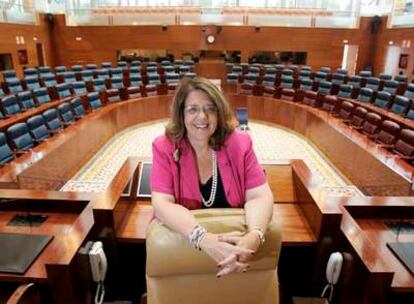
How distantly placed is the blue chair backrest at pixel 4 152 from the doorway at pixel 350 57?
11.6m

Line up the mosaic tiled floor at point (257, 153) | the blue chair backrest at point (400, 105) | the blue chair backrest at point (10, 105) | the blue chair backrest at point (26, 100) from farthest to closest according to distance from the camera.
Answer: the blue chair backrest at point (26, 100) < the blue chair backrest at point (400, 105) < the blue chair backrest at point (10, 105) < the mosaic tiled floor at point (257, 153)

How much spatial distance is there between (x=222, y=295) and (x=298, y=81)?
7931 millimetres

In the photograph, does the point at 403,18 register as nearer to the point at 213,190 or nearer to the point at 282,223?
the point at 282,223

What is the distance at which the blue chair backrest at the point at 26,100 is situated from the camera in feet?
19.5

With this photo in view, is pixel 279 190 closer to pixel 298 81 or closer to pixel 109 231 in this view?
pixel 109 231

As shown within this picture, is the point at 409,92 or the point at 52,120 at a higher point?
the point at 409,92

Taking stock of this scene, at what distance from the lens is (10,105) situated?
5.59m

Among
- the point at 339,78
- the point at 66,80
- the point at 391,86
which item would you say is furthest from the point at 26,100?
the point at 391,86

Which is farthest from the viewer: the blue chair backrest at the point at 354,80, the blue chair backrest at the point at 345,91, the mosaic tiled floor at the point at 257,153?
the blue chair backrest at the point at 354,80

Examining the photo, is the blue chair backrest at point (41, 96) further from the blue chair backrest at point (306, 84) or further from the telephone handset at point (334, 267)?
the telephone handset at point (334, 267)

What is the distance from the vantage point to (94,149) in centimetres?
576

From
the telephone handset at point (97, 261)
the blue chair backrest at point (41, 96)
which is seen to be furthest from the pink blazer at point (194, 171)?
the blue chair backrest at point (41, 96)

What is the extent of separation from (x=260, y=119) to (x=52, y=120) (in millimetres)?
4624

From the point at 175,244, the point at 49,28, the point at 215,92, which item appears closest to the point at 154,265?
the point at 175,244
